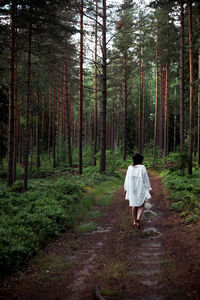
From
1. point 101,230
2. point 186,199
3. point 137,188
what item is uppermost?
point 137,188

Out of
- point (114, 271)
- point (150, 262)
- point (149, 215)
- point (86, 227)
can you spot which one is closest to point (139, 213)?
point (149, 215)

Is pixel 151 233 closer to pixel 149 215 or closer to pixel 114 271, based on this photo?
pixel 149 215

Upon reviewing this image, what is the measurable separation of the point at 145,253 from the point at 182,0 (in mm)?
13974

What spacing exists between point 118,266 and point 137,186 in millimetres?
2785

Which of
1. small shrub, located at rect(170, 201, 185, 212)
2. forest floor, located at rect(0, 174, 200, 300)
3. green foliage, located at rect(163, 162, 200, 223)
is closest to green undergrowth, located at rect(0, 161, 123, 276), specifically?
forest floor, located at rect(0, 174, 200, 300)

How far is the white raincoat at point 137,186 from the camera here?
257 inches

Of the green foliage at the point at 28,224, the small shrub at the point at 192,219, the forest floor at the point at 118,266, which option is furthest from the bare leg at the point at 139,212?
the green foliage at the point at 28,224

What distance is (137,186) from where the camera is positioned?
6.62 metres

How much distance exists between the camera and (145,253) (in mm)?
4754

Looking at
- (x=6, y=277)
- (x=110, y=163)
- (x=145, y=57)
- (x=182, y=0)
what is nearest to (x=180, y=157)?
(x=110, y=163)

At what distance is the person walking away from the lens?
652 centimetres

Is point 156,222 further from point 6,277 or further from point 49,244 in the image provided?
point 6,277

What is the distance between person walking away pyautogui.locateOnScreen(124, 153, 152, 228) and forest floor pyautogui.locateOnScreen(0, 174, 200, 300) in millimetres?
581

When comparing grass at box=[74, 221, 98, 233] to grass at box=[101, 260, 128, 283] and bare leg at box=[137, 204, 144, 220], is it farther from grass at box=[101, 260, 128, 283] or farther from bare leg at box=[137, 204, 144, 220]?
grass at box=[101, 260, 128, 283]
